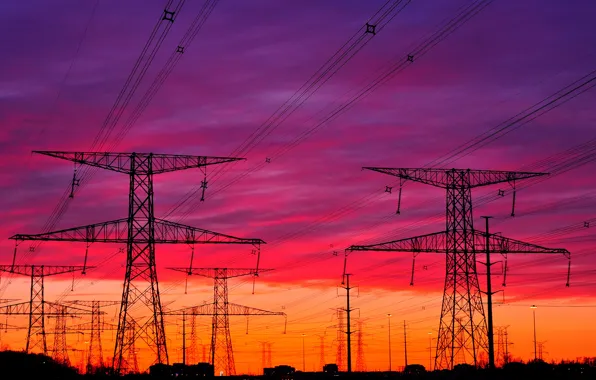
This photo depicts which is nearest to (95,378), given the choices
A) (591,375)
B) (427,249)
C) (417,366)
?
(427,249)

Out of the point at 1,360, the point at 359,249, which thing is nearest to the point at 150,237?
the point at 359,249

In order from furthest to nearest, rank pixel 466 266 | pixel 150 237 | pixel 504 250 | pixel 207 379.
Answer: pixel 207 379, pixel 504 250, pixel 466 266, pixel 150 237

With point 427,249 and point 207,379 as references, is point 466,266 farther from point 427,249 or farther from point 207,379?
point 207,379

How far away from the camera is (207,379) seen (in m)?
111

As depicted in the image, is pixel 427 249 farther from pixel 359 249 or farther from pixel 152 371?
pixel 152 371

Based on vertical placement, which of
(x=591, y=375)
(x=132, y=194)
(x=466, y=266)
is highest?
(x=132, y=194)

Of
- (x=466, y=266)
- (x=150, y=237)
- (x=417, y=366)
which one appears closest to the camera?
(x=150, y=237)

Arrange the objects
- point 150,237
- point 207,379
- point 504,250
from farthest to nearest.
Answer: point 207,379 < point 504,250 < point 150,237

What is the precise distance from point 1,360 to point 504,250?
61143mm

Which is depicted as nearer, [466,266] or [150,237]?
[150,237]

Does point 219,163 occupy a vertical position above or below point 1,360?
above

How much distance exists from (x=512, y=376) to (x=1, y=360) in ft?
209

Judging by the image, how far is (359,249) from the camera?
94.9 m

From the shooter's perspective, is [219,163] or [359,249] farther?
[359,249]
